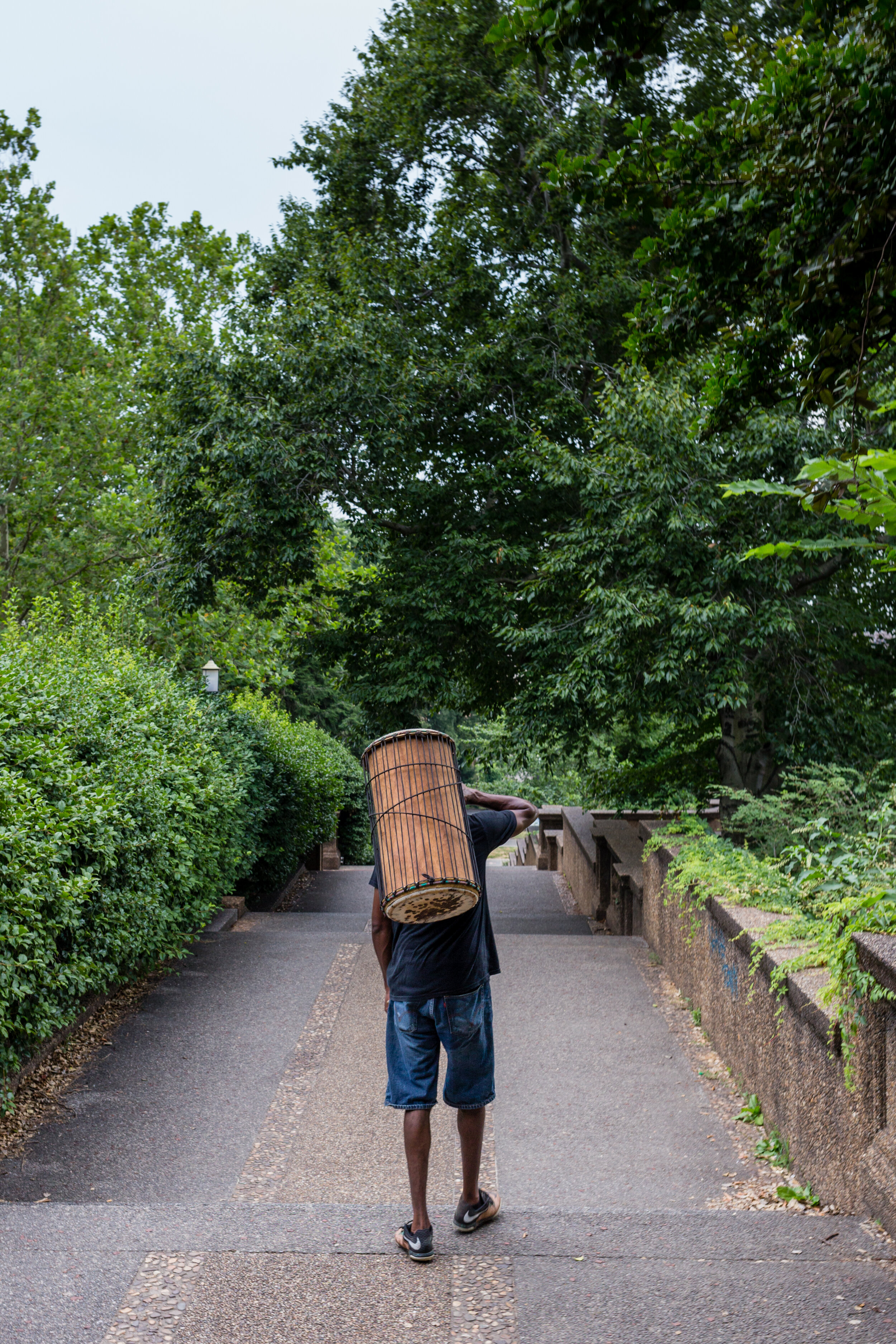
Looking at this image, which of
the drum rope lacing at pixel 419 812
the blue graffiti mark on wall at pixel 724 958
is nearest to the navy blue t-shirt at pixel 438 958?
the drum rope lacing at pixel 419 812

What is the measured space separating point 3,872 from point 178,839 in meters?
2.37

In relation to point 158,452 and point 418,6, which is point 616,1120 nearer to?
point 158,452

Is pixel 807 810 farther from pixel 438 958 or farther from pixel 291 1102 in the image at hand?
pixel 438 958

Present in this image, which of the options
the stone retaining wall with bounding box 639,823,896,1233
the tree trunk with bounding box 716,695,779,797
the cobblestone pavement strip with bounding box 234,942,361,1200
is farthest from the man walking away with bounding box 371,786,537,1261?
the tree trunk with bounding box 716,695,779,797

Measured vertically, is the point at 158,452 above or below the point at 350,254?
below

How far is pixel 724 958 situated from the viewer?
215 inches

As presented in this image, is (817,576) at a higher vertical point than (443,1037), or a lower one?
higher

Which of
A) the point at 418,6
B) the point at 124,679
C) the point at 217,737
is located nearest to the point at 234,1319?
the point at 124,679

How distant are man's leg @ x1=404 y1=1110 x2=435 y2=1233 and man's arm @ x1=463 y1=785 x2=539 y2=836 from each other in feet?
3.42

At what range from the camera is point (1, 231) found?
2133 cm

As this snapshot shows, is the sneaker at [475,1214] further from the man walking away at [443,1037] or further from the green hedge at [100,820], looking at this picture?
the green hedge at [100,820]

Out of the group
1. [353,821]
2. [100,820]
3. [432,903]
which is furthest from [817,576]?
[353,821]

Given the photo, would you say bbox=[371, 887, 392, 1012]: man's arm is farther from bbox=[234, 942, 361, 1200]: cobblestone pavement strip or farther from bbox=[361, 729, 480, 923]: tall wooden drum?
bbox=[234, 942, 361, 1200]: cobblestone pavement strip

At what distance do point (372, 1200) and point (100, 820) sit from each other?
225 centimetres
